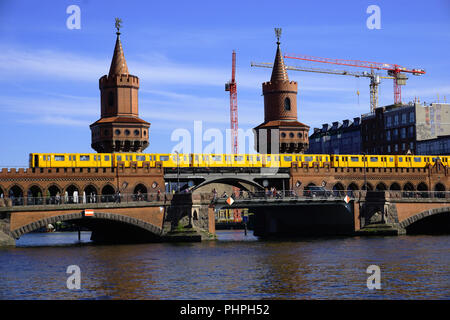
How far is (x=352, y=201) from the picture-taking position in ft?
327

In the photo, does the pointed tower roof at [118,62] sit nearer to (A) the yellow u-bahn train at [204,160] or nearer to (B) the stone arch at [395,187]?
(A) the yellow u-bahn train at [204,160]

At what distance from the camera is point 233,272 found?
5588cm

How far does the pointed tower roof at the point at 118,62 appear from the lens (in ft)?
399

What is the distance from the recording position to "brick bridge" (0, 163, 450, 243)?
3339 inches

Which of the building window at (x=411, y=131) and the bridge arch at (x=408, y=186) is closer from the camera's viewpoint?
the bridge arch at (x=408, y=186)

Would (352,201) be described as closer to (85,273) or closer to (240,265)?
(240,265)

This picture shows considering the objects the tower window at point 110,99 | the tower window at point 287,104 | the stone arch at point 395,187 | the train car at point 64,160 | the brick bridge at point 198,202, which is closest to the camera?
the brick bridge at point 198,202

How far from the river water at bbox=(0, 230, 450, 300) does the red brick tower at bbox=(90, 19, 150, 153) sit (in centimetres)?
4094

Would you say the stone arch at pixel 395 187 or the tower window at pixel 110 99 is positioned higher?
the tower window at pixel 110 99

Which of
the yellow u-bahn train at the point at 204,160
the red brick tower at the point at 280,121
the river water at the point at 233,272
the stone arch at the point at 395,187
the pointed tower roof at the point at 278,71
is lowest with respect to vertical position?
the river water at the point at 233,272

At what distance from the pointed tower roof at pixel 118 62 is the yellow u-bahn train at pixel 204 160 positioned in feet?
58.3

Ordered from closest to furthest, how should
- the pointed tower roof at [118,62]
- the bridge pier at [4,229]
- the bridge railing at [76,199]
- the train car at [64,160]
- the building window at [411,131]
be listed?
the bridge pier at [4,229] → the bridge railing at [76,199] → the train car at [64,160] → the pointed tower roof at [118,62] → the building window at [411,131]

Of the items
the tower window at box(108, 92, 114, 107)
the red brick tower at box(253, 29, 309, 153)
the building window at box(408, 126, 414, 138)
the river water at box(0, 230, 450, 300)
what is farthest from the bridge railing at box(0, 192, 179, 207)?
the building window at box(408, 126, 414, 138)

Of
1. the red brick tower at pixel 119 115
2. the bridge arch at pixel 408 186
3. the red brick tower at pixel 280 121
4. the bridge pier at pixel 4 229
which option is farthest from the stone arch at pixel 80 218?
the bridge arch at pixel 408 186
